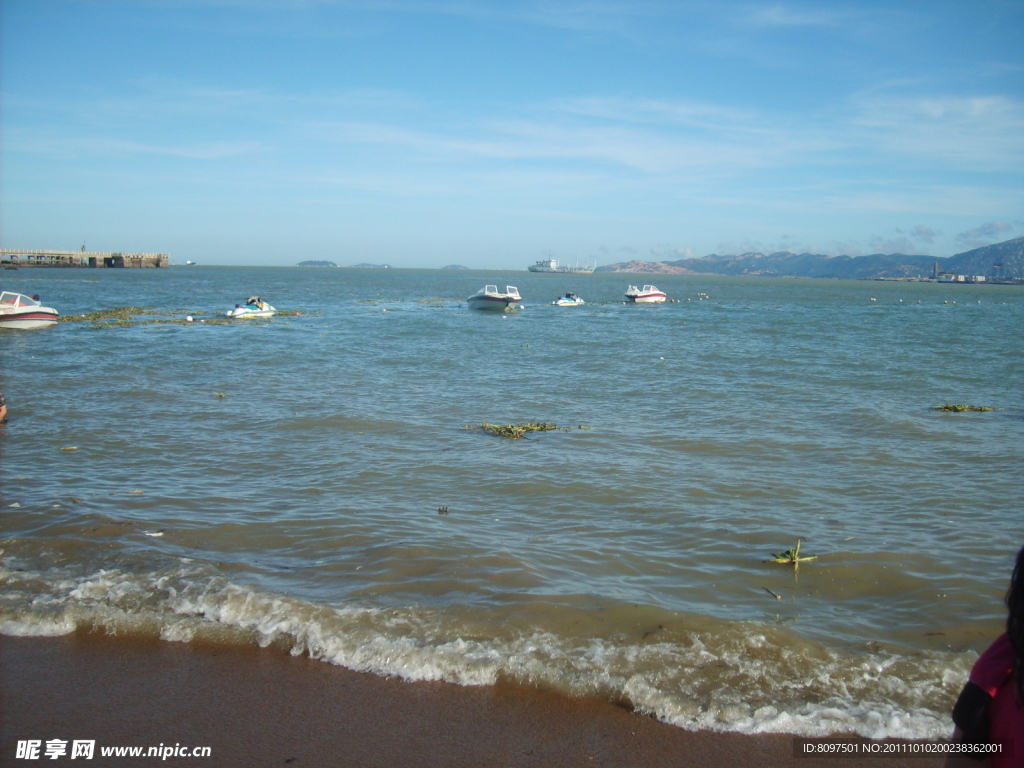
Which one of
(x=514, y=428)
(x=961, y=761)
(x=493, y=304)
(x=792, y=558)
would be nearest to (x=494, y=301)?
(x=493, y=304)

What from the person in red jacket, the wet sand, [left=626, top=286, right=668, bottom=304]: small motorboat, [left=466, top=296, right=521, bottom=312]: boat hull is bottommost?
the wet sand

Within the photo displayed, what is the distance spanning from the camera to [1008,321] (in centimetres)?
5400

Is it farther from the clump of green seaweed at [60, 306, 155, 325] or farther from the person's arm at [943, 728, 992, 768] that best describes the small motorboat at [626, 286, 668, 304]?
the person's arm at [943, 728, 992, 768]

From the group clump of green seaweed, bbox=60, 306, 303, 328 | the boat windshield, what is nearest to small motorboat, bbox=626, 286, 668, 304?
clump of green seaweed, bbox=60, 306, 303, 328

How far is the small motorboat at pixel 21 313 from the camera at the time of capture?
113 feet

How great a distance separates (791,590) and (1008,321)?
58731 millimetres

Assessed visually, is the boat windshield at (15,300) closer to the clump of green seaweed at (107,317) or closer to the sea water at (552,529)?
the clump of green seaweed at (107,317)

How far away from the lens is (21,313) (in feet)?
114

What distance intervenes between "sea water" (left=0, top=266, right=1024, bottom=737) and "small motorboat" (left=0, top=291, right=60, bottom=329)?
1441 centimetres

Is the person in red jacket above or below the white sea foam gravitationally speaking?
above

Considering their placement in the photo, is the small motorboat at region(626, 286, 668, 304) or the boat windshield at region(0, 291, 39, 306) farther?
the small motorboat at region(626, 286, 668, 304)

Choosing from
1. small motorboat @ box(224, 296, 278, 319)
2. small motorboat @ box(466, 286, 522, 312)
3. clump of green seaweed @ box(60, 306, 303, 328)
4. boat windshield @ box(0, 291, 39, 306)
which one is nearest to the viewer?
boat windshield @ box(0, 291, 39, 306)

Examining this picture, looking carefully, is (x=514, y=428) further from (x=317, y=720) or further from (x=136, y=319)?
(x=136, y=319)

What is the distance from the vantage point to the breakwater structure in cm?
14650
